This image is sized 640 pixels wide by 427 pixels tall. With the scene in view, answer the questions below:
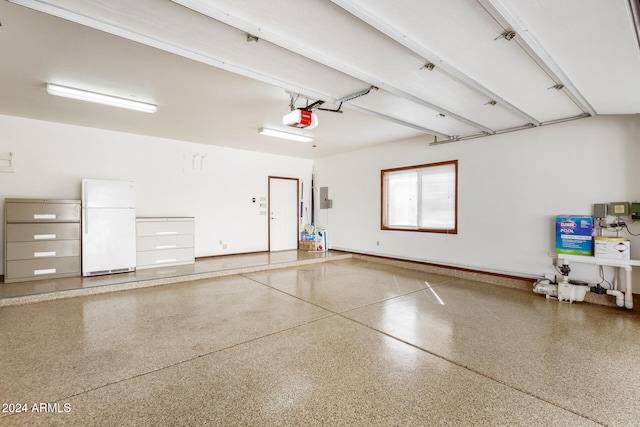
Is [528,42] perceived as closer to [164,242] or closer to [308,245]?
[164,242]

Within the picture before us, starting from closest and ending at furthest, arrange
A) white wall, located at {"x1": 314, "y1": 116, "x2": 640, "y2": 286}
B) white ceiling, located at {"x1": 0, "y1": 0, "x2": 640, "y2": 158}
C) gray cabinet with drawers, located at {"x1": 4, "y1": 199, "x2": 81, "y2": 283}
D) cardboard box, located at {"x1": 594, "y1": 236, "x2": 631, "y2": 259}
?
1. white ceiling, located at {"x1": 0, "y1": 0, "x2": 640, "y2": 158}
2. cardboard box, located at {"x1": 594, "y1": 236, "x2": 631, "y2": 259}
3. white wall, located at {"x1": 314, "y1": 116, "x2": 640, "y2": 286}
4. gray cabinet with drawers, located at {"x1": 4, "y1": 199, "x2": 81, "y2": 283}

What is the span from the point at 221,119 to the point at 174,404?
402 cm

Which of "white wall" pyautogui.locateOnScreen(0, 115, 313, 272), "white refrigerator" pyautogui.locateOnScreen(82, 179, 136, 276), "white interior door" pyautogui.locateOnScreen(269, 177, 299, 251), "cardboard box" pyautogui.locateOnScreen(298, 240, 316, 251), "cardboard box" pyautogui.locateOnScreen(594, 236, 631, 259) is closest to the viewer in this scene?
"cardboard box" pyautogui.locateOnScreen(594, 236, 631, 259)

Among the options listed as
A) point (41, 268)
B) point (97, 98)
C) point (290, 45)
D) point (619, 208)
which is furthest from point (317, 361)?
point (41, 268)

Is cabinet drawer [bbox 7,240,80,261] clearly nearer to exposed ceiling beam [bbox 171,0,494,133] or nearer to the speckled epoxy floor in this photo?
the speckled epoxy floor

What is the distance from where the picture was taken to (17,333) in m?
2.85

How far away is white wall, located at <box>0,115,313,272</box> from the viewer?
4.81 m

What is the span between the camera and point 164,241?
5527 mm

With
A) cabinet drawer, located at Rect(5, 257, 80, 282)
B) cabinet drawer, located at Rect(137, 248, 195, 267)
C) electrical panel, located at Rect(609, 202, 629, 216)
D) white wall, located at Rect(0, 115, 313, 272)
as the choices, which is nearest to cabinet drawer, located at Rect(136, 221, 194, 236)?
cabinet drawer, located at Rect(137, 248, 195, 267)

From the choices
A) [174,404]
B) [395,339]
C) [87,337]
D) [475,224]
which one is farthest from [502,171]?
[87,337]

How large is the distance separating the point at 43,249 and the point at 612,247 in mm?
7925

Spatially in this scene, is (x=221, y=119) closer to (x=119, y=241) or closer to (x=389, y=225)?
(x=119, y=241)

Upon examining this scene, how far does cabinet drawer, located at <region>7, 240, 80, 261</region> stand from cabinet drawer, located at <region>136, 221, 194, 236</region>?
91 cm

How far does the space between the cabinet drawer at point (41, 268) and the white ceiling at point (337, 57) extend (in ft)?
7.40
